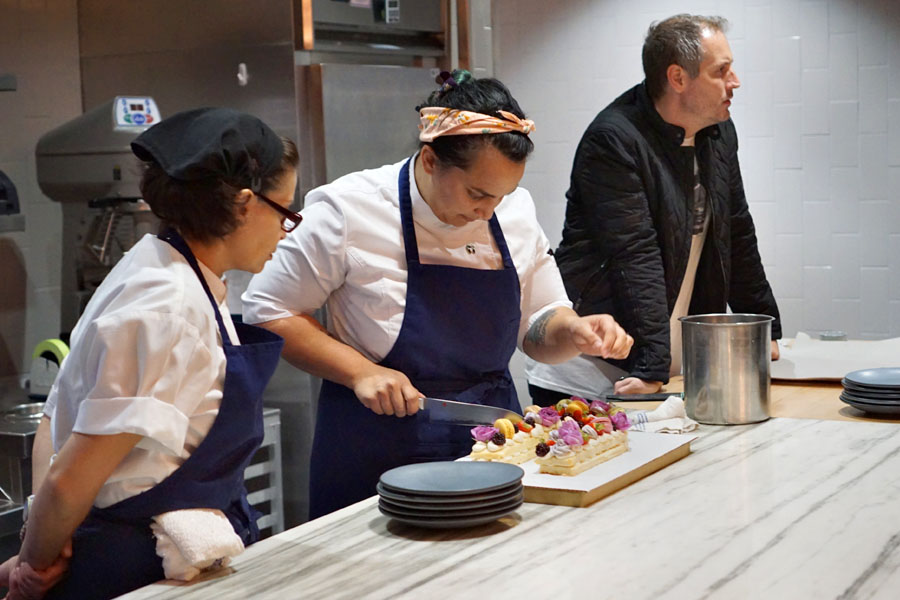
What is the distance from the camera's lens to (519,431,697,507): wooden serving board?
192cm

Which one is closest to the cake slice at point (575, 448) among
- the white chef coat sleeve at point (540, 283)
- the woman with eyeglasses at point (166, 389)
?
the woman with eyeglasses at point (166, 389)

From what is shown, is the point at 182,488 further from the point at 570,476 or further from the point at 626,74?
the point at 626,74

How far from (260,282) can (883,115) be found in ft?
11.4

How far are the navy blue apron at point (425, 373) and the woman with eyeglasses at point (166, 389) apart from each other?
639 millimetres

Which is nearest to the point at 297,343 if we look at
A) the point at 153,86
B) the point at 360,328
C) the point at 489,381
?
the point at 360,328

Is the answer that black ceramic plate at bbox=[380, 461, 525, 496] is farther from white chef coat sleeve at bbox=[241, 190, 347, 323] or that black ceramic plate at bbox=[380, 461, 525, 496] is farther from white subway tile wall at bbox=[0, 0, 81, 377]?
white subway tile wall at bbox=[0, 0, 81, 377]

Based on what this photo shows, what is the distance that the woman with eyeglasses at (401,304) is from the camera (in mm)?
2438

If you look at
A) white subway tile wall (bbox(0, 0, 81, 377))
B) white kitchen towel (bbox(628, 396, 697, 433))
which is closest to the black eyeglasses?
white kitchen towel (bbox(628, 396, 697, 433))

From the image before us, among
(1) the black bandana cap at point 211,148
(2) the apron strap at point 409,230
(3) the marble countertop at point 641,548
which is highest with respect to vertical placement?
(1) the black bandana cap at point 211,148

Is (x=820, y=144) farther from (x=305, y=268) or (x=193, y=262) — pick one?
(x=193, y=262)

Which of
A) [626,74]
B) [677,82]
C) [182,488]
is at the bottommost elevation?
[182,488]

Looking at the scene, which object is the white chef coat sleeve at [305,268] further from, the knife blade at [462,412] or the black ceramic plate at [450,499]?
the black ceramic plate at [450,499]

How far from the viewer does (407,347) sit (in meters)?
2.48

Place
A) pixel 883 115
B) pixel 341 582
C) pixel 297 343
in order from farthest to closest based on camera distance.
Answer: pixel 883 115
pixel 297 343
pixel 341 582
